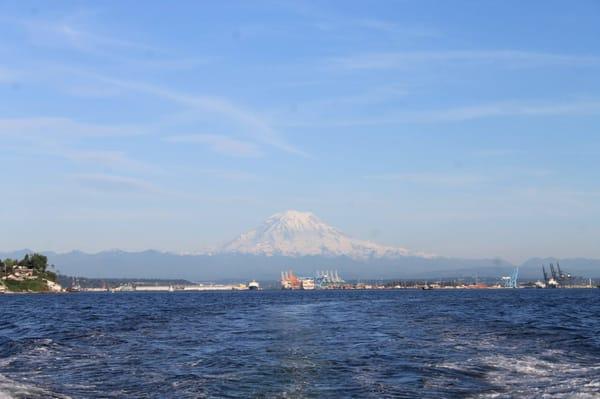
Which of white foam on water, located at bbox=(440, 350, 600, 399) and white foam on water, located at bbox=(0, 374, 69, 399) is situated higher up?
white foam on water, located at bbox=(440, 350, 600, 399)

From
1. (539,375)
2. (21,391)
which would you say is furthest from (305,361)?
(21,391)

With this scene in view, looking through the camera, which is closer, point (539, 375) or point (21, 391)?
point (21, 391)

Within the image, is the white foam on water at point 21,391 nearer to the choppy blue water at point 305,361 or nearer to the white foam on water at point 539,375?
the choppy blue water at point 305,361

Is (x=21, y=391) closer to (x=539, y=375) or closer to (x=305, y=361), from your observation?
(x=305, y=361)

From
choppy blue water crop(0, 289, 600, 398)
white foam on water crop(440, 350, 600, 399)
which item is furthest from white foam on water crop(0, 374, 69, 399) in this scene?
white foam on water crop(440, 350, 600, 399)

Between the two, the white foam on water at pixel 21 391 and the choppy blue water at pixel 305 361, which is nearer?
the white foam on water at pixel 21 391

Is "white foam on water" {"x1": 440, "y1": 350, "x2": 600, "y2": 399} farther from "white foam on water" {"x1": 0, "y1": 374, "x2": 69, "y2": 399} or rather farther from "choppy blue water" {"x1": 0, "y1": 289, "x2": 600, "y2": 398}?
"white foam on water" {"x1": 0, "y1": 374, "x2": 69, "y2": 399}

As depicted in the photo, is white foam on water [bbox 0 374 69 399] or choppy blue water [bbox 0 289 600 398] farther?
choppy blue water [bbox 0 289 600 398]

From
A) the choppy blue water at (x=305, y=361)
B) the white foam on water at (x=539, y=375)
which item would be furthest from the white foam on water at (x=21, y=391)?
the white foam on water at (x=539, y=375)

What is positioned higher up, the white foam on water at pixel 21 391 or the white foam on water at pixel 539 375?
the white foam on water at pixel 539 375

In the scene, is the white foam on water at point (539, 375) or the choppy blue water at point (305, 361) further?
the choppy blue water at point (305, 361)

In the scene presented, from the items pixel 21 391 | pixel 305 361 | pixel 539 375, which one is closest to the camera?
pixel 21 391

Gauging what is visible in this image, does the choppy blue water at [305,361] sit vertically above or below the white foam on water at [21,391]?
above

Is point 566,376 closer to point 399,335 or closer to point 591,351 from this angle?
point 591,351
